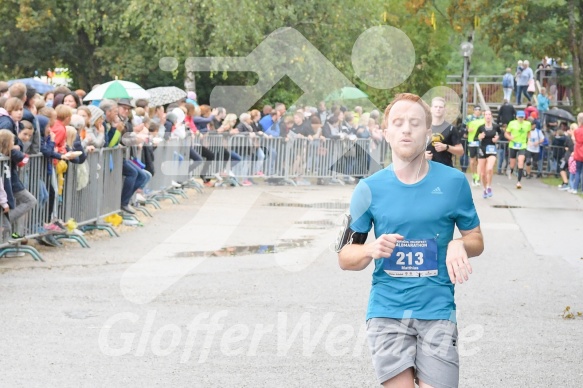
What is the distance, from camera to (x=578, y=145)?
26844mm

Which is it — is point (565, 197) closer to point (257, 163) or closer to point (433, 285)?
point (257, 163)

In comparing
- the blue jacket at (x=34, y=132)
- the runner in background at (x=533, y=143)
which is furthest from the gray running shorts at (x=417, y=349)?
the runner in background at (x=533, y=143)

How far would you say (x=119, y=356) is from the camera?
25.3 feet

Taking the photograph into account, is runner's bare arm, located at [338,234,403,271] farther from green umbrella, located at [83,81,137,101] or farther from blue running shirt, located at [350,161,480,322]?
green umbrella, located at [83,81,137,101]

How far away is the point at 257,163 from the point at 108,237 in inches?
451

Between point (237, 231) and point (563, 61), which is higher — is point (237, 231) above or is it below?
below

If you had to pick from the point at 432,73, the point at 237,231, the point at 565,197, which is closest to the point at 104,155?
the point at 237,231

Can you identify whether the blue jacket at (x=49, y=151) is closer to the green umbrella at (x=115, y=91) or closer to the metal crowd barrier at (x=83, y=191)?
the metal crowd barrier at (x=83, y=191)

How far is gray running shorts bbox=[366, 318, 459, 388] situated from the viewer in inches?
191

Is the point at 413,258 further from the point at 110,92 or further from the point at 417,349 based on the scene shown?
the point at 110,92

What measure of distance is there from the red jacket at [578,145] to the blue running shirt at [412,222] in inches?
870

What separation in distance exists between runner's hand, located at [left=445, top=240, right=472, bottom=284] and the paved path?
2391 mm

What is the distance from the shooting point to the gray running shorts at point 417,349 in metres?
4.86

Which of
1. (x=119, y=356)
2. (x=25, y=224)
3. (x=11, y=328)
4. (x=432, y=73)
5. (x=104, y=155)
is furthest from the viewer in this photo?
(x=432, y=73)
